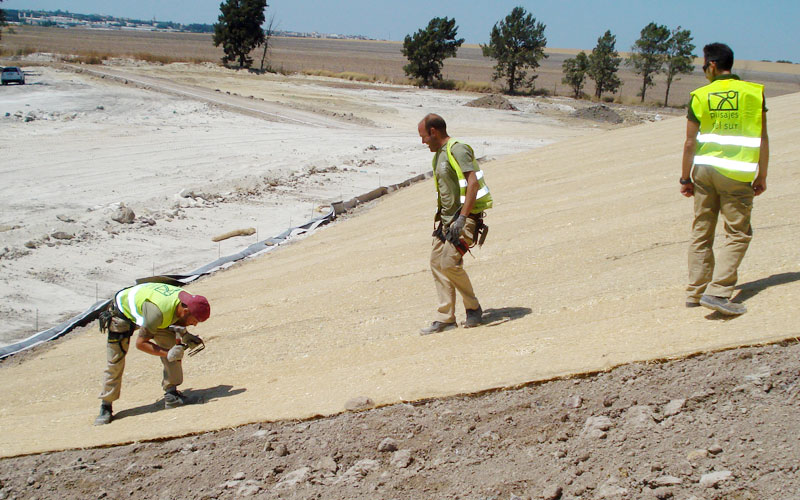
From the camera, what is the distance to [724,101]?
5.04 meters

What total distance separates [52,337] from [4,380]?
1571mm

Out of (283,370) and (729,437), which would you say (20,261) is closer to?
(283,370)

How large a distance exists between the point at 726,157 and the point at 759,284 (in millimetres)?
1252

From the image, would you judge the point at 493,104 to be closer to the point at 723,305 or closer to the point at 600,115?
the point at 600,115

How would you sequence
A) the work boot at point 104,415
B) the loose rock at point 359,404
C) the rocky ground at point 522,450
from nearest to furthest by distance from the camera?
the rocky ground at point 522,450 < the loose rock at point 359,404 < the work boot at point 104,415

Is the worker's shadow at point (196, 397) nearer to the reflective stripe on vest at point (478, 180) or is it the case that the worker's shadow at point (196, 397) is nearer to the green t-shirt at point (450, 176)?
the green t-shirt at point (450, 176)

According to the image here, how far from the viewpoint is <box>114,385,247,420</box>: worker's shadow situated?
6145 millimetres

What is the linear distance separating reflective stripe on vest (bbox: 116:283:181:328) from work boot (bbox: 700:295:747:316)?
12.8 ft

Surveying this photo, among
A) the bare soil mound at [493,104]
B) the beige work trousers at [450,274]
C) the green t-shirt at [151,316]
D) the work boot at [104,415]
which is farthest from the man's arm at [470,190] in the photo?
the bare soil mound at [493,104]

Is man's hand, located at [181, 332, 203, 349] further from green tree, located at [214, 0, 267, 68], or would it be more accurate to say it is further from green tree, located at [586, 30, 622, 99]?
green tree, located at [214, 0, 267, 68]

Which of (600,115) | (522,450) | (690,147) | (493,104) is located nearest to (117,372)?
(522,450)

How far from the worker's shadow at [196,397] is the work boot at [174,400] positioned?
7 cm

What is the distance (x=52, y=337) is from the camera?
9.95 meters

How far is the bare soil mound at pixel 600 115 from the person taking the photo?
3716 centimetres
